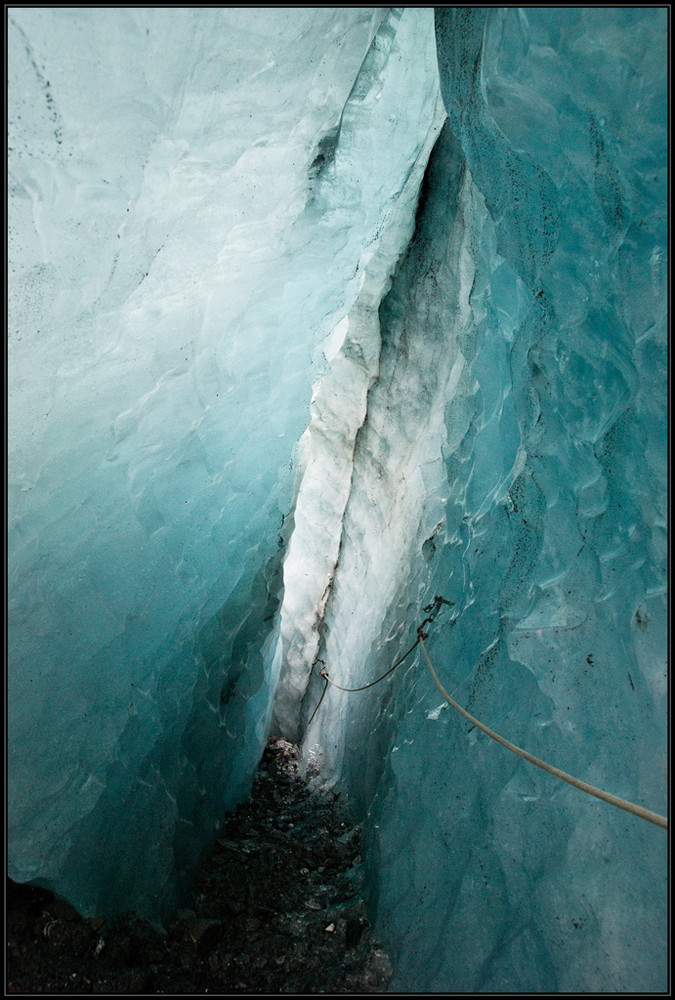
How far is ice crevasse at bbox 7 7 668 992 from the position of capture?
2016mm

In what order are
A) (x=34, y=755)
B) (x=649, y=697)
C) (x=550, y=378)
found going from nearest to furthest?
1. (x=649, y=697)
2. (x=550, y=378)
3. (x=34, y=755)

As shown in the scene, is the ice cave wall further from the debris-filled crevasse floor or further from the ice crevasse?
the debris-filled crevasse floor

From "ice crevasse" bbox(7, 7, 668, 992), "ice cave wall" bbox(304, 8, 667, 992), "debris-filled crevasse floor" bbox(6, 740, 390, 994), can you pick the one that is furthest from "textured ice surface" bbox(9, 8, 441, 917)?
"ice cave wall" bbox(304, 8, 667, 992)

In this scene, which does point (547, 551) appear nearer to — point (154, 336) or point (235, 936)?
point (154, 336)

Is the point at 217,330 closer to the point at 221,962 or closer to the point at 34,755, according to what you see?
the point at 34,755

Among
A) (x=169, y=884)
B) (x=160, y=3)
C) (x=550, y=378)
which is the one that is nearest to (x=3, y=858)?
(x=169, y=884)

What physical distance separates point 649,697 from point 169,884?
98.5 inches

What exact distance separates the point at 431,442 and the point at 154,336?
76.9 inches

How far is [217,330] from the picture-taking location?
313cm

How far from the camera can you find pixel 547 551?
8.00 feet

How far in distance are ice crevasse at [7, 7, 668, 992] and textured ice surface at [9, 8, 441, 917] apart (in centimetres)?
1

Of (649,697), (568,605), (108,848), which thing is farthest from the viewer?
(108,848)

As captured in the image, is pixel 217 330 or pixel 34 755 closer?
pixel 34 755

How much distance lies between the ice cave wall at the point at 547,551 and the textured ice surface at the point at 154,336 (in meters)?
0.67
